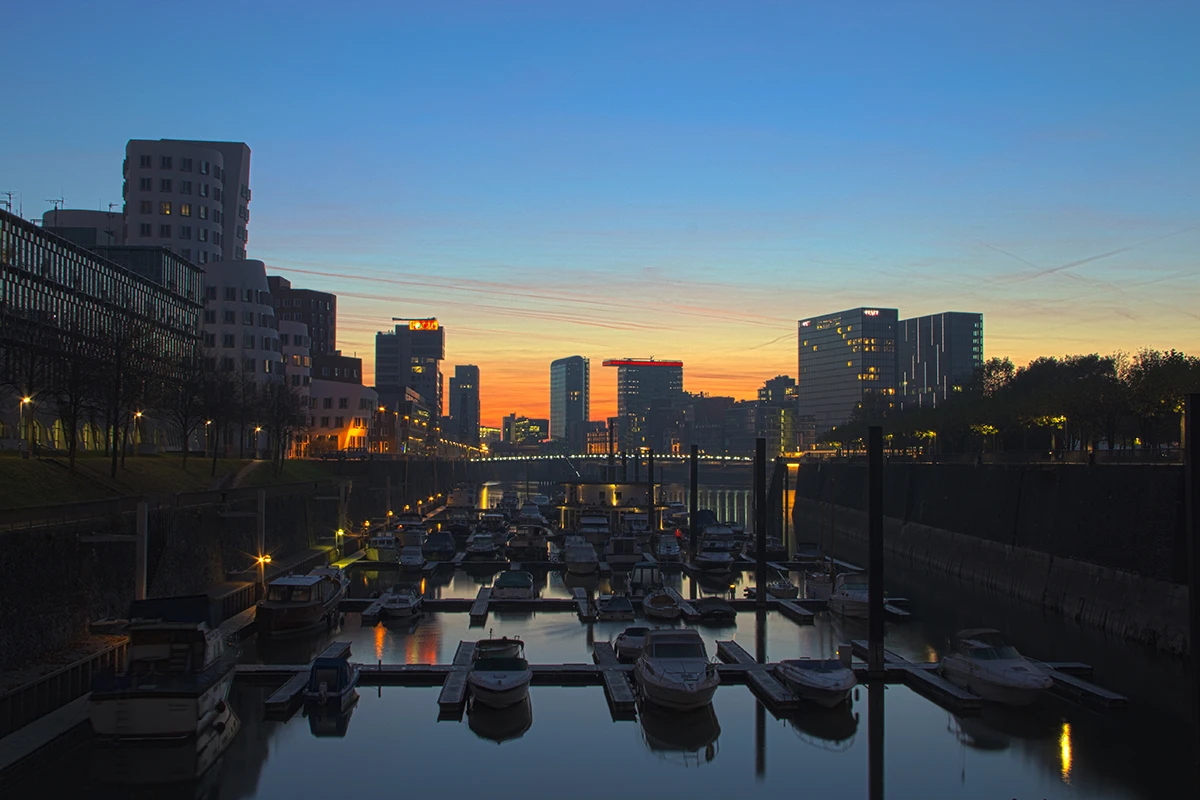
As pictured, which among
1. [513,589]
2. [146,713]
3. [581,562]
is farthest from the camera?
[581,562]

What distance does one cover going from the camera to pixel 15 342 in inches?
2050

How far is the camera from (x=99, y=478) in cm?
4612

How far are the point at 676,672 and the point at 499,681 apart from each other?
543 cm

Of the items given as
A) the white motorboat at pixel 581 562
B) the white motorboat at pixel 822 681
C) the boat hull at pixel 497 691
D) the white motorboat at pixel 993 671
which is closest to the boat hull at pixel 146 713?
the boat hull at pixel 497 691

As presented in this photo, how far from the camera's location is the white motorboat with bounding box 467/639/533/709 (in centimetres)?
3105

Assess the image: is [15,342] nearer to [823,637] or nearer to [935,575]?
[823,637]

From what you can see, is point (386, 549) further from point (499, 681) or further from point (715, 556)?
point (499, 681)

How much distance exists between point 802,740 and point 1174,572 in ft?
64.3

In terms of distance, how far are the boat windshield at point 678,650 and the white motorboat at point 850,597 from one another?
62.1 ft

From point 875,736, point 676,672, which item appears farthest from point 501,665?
point 875,736

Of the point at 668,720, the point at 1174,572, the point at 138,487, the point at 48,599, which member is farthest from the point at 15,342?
the point at 1174,572

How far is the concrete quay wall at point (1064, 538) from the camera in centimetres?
4119

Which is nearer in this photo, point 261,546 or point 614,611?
point 614,611

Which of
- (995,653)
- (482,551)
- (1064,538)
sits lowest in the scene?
(482,551)
